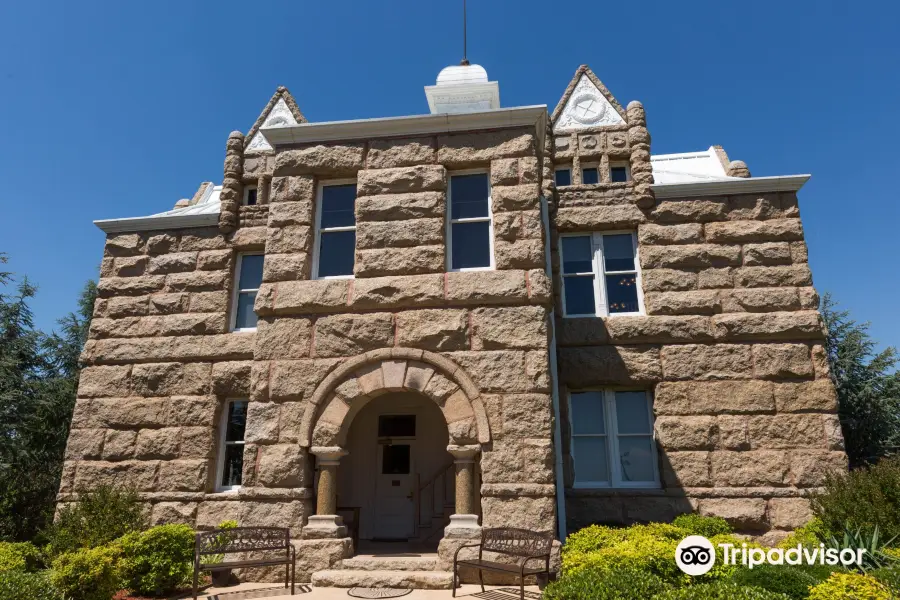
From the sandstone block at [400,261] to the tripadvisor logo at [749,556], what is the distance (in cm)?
511

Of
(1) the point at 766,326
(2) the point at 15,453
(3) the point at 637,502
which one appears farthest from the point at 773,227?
(2) the point at 15,453

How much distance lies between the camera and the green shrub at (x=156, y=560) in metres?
7.74

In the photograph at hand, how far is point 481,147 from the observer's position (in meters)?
9.78

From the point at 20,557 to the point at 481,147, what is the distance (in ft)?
29.6

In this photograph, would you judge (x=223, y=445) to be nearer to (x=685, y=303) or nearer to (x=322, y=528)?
(x=322, y=528)

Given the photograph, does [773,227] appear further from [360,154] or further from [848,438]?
[848,438]

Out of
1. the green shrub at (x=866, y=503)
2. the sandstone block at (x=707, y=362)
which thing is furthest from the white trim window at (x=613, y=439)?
the green shrub at (x=866, y=503)

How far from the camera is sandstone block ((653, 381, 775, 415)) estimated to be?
401 inches

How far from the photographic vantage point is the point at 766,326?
412 inches

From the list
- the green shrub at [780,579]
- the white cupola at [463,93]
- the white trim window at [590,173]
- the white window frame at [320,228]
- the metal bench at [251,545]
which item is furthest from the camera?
the white trim window at [590,173]

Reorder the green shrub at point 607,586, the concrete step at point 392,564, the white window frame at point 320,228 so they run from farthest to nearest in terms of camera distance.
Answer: the white window frame at point 320,228 → the concrete step at point 392,564 → the green shrub at point 607,586

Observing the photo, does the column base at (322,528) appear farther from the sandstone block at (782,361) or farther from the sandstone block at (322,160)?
the sandstone block at (782,361)

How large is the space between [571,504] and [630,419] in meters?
1.90

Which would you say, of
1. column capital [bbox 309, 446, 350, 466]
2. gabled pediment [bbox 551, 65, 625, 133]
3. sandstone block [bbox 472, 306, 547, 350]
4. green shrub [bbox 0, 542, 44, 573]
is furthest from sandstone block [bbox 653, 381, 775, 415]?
green shrub [bbox 0, 542, 44, 573]
